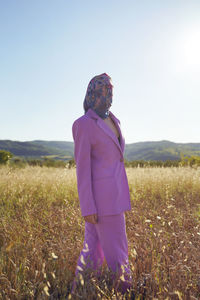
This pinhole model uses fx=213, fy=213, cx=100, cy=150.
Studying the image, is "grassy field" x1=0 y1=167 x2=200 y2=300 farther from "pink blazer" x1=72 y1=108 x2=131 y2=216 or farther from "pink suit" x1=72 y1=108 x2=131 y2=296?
"pink blazer" x1=72 y1=108 x2=131 y2=216

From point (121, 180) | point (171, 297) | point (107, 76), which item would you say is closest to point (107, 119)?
point (107, 76)

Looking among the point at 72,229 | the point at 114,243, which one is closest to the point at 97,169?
the point at 114,243

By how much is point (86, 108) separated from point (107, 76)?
0.31m

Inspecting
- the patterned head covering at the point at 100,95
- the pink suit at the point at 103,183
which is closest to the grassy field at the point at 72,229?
the pink suit at the point at 103,183

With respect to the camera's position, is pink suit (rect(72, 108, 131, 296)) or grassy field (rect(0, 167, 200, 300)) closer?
pink suit (rect(72, 108, 131, 296))

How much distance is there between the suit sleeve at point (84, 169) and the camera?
1.50 m

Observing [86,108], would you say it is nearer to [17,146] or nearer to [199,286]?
[199,286]

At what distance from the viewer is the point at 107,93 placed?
1.61m

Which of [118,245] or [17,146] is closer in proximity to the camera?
[118,245]

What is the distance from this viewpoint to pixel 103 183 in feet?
5.02

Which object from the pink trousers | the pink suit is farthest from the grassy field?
the pink suit

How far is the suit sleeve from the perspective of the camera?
4.92 ft

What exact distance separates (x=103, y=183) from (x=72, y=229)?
4.70 feet

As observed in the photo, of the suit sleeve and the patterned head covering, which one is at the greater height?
the patterned head covering
